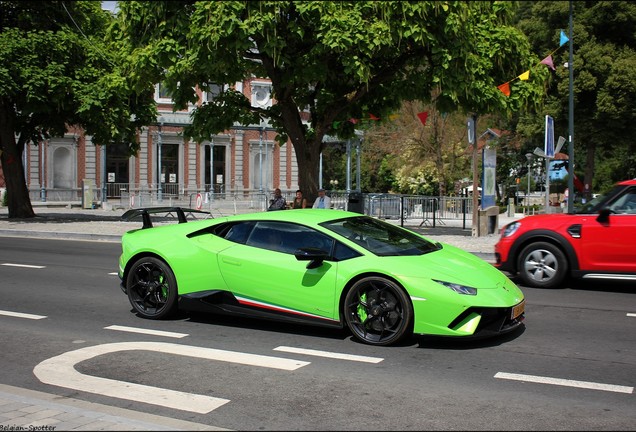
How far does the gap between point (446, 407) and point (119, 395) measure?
98.6 inches

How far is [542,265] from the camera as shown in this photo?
34.6 feet

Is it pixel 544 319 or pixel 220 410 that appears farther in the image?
pixel 544 319

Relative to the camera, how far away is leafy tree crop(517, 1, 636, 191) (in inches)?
1345

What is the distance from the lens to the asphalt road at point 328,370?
15.6 ft

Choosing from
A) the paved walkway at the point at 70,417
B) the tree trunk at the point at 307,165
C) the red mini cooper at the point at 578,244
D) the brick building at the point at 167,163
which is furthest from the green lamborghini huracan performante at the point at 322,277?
the brick building at the point at 167,163

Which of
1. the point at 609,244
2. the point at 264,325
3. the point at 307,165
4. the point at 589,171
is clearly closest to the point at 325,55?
the point at 307,165

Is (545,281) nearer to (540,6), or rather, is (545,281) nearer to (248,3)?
(248,3)

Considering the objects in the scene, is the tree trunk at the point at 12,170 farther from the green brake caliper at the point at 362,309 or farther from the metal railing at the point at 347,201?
the green brake caliper at the point at 362,309

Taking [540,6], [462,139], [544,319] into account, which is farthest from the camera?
[462,139]

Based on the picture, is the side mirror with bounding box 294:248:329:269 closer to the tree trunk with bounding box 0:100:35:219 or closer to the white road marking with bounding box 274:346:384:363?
the white road marking with bounding box 274:346:384:363

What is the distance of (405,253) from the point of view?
7035 millimetres

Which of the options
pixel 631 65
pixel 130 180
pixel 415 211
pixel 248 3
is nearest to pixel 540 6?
pixel 631 65

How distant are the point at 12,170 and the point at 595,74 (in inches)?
1143

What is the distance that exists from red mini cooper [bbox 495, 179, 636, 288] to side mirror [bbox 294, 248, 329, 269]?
493 centimetres
